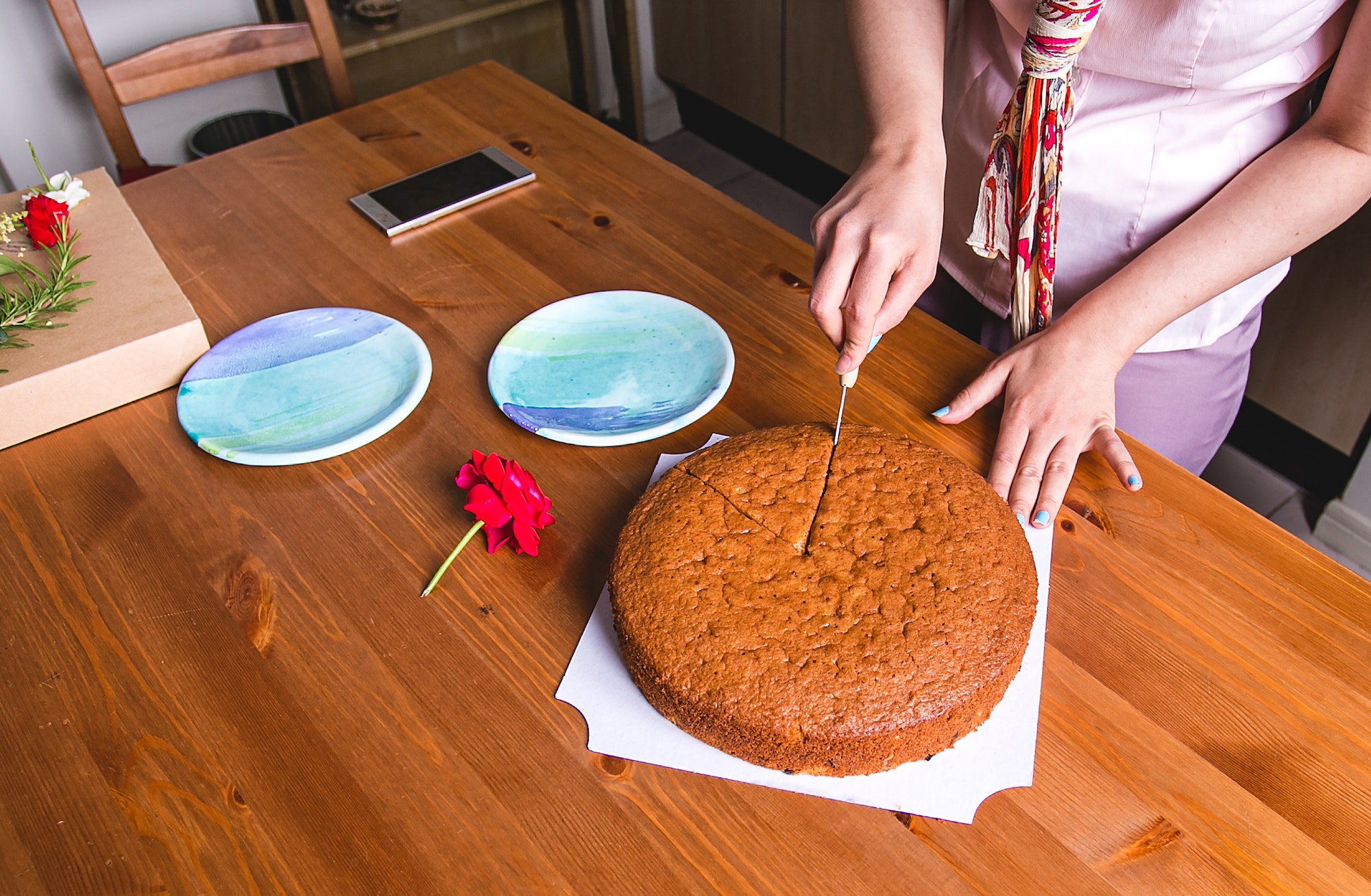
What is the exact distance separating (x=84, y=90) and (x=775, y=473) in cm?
277

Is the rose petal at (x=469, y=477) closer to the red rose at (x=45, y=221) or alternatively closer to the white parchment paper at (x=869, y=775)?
Result: the white parchment paper at (x=869, y=775)

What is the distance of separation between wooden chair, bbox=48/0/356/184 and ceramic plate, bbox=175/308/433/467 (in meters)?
0.90

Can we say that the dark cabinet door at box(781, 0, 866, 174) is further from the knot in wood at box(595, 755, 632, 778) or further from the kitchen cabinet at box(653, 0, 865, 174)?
the knot in wood at box(595, 755, 632, 778)

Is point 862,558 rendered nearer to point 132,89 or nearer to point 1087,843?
point 1087,843

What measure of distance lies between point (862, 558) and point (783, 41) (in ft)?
9.01

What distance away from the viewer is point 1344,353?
1.93 meters

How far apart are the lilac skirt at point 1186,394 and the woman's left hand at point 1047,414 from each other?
0.72 feet

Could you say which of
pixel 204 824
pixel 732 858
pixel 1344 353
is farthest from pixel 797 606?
pixel 1344 353

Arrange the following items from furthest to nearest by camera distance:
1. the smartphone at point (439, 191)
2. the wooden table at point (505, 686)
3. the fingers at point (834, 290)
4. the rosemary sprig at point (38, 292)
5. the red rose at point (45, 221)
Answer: the smartphone at point (439, 191) → the red rose at point (45, 221) → the rosemary sprig at point (38, 292) → the fingers at point (834, 290) → the wooden table at point (505, 686)

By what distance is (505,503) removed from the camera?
34.3 inches

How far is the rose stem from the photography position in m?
0.86

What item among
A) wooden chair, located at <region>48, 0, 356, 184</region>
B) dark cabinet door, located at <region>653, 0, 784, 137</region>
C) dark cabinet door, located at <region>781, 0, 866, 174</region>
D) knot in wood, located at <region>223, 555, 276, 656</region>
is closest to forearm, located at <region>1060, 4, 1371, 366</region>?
knot in wood, located at <region>223, 555, 276, 656</region>

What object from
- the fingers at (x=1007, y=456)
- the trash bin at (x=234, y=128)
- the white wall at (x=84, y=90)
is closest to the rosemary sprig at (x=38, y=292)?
the fingers at (x=1007, y=456)

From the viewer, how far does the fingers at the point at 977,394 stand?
3.24 feet
